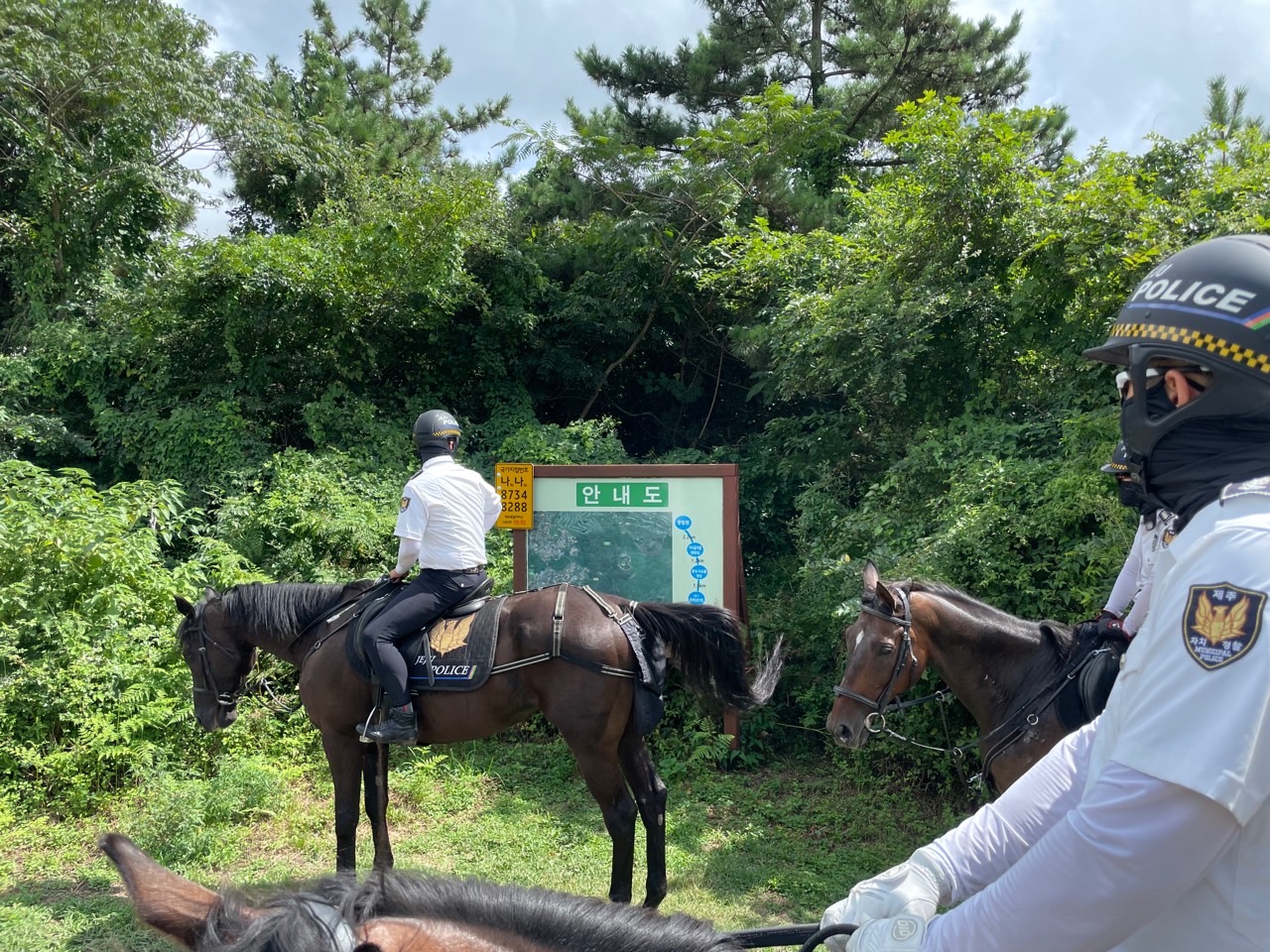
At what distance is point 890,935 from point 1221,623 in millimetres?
611

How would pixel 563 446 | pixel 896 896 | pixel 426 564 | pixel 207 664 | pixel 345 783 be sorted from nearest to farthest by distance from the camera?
pixel 896 896
pixel 426 564
pixel 345 783
pixel 207 664
pixel 563 446

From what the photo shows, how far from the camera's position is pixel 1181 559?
99 cm

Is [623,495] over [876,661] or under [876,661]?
over

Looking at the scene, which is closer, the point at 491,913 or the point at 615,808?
the point at 491,913

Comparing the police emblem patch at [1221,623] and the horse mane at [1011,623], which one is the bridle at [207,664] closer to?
the horse mane at [1011,623]

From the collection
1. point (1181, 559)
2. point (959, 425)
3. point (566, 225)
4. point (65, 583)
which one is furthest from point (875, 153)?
point (1181, 559)

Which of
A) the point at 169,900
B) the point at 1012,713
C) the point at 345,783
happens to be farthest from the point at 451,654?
the point at 169,900

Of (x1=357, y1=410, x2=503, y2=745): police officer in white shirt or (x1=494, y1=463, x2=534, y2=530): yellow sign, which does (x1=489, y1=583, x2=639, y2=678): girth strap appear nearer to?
(x1=357, y1=410, x2=503, y2=745): police officer in white shirt

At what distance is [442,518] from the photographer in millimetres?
4707

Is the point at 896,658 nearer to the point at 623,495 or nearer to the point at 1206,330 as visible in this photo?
the point at 623,495

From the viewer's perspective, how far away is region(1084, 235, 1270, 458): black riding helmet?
1.07m

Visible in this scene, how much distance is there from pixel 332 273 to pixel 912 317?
7.20m

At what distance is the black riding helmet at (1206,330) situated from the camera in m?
1.07

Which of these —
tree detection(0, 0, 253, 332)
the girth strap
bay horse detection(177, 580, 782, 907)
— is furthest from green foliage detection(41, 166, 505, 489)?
the girth strap
